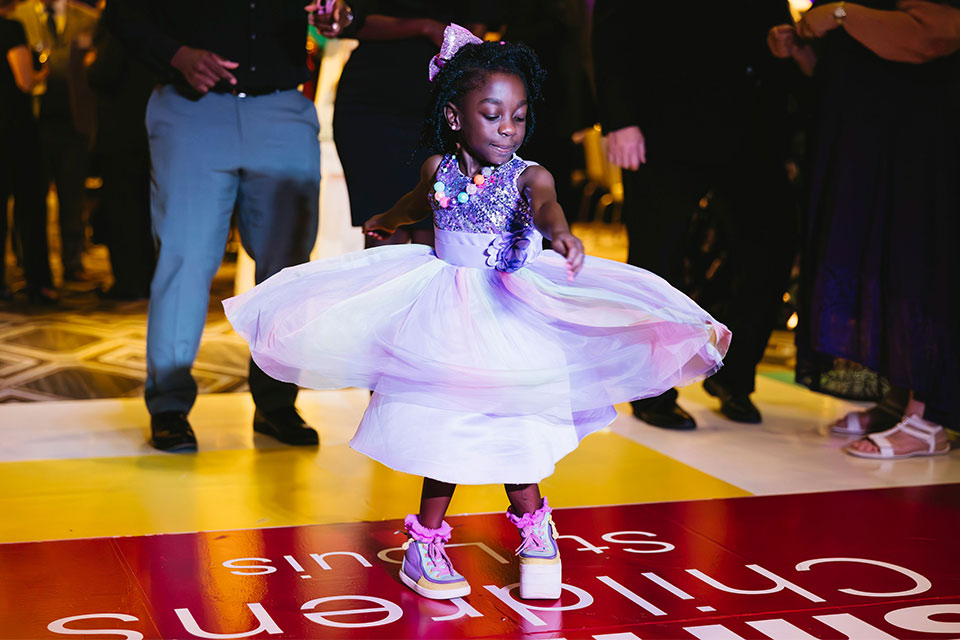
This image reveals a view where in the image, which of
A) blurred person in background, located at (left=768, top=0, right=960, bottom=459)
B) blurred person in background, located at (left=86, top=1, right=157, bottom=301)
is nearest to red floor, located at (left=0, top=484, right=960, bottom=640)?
blurred person in background, located at (left=768, top=0, right=960, bottom=459)

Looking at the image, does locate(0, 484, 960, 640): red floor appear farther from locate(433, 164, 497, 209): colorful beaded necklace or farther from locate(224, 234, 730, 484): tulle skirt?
locate(433, 164, 497, 209): colorful beaded necklace

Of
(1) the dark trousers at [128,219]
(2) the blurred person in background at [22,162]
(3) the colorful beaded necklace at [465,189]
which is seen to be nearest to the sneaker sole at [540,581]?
(3) the colorful beaded necklace at [465,189]

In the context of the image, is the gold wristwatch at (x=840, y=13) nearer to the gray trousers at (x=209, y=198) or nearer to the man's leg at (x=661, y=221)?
the man's leg at (x=661, y=221)

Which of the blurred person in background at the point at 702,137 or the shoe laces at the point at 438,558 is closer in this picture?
the shoe laces at the point at 438,558

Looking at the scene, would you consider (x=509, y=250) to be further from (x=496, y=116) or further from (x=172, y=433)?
(x=172, y=433)

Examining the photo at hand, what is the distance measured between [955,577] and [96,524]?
1.90m

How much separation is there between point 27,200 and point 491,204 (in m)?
4.82

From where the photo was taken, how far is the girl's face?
233 centimetres

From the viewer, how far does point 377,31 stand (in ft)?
10.7

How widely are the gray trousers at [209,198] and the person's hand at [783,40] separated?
1461 mm

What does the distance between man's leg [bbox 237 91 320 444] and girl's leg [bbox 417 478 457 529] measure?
1171 millimetres

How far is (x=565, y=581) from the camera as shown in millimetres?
2406

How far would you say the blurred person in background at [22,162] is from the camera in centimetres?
604

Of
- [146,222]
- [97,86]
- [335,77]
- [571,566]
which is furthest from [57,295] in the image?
[571,566]
